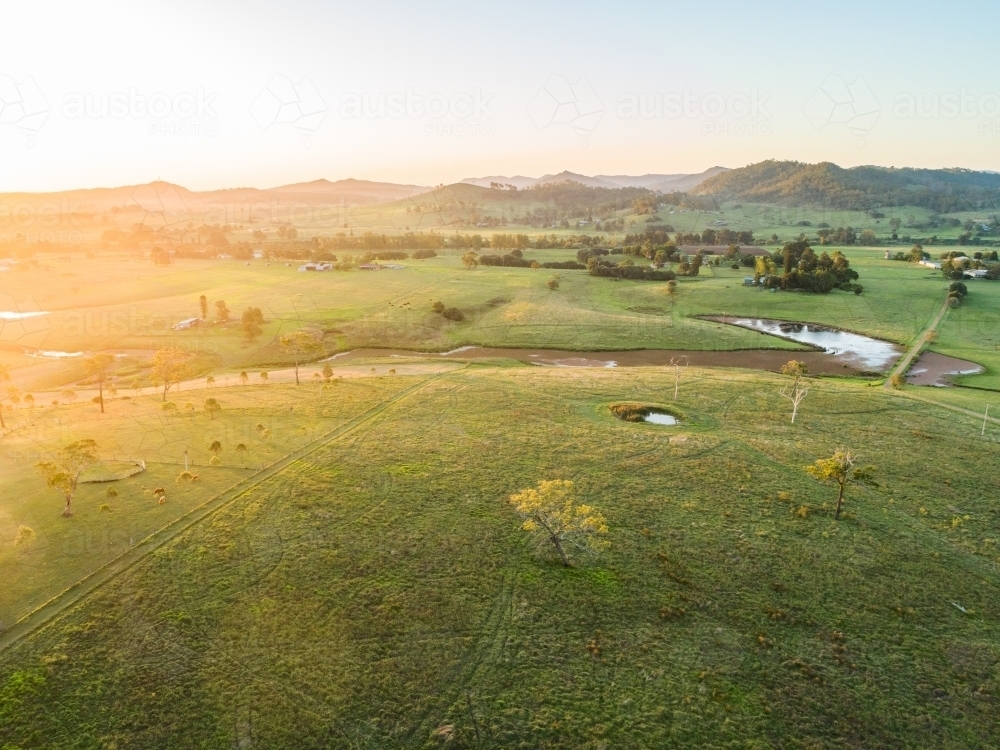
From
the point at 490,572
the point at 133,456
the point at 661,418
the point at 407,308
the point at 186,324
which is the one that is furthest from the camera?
the point at 407,308

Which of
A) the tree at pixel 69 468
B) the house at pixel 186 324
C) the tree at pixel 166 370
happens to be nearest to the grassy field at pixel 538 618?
the tree at pixel 69 468

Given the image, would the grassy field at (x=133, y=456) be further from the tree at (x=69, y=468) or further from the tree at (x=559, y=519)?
the tree at (x=559, y=519)

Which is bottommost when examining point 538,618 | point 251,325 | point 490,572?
point 538,618

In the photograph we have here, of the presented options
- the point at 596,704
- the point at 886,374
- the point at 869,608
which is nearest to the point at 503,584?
the point at 596,704

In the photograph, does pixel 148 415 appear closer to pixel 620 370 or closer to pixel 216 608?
pixel 216 608

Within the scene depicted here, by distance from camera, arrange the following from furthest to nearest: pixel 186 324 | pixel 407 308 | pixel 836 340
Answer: pixel 407 308, pixel 836 340, pixel 186 324

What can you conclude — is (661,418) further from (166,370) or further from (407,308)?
(407,308)

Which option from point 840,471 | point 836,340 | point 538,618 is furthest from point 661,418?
point 836,340
